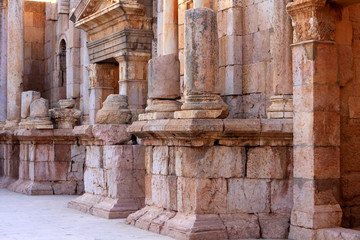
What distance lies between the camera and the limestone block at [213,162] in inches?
336

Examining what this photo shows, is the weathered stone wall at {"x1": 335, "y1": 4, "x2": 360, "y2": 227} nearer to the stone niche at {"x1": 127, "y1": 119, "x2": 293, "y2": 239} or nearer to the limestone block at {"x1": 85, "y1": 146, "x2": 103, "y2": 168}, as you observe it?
the stone niche at {"x1": 127, "y1": 119, "x2": 293, "y2": 239}

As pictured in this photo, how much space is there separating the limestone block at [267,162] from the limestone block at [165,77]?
1584mm

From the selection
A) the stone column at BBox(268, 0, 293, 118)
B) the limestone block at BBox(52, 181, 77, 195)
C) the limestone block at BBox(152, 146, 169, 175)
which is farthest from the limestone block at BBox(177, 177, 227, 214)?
the limestone block at BBox(52, 181, 77, 195)

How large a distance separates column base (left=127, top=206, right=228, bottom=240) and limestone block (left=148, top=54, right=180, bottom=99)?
5.32 ft

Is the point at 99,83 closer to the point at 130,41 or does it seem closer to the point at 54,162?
the point at 130,41

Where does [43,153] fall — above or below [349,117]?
below

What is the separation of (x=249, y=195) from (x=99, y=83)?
7.58 metres

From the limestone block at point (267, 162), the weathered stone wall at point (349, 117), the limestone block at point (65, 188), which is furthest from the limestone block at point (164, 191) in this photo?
the limestone block at point (65, 188)

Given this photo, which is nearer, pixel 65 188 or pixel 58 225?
pixel 58 225

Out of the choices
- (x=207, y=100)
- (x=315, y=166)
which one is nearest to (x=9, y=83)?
(x=207, y=100)

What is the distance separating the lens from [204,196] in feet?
27.8

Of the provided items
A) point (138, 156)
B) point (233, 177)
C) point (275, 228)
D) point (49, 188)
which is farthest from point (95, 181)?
point (49, 188)

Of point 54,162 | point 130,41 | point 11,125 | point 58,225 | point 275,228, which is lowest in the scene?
point 58,225

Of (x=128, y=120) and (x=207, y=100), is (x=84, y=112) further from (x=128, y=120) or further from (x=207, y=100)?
(x=207, y=100)
